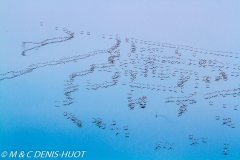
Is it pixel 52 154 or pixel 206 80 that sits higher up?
pixel 206 80

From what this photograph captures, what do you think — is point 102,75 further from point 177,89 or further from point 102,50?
point 177,89

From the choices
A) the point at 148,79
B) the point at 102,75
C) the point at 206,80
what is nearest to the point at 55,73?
the point at 102,75

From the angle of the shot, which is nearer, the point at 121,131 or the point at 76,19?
the point at 121,131

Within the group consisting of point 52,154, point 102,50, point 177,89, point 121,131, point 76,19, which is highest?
point 76,19

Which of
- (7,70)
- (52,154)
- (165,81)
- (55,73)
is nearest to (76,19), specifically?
(55,73)

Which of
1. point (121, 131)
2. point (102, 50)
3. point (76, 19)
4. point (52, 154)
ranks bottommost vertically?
point (52, 154)

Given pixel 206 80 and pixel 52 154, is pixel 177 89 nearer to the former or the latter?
pixel 206 80

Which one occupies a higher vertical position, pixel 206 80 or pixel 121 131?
pixel 206 80

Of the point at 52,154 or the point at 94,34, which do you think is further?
the point at 94,34
